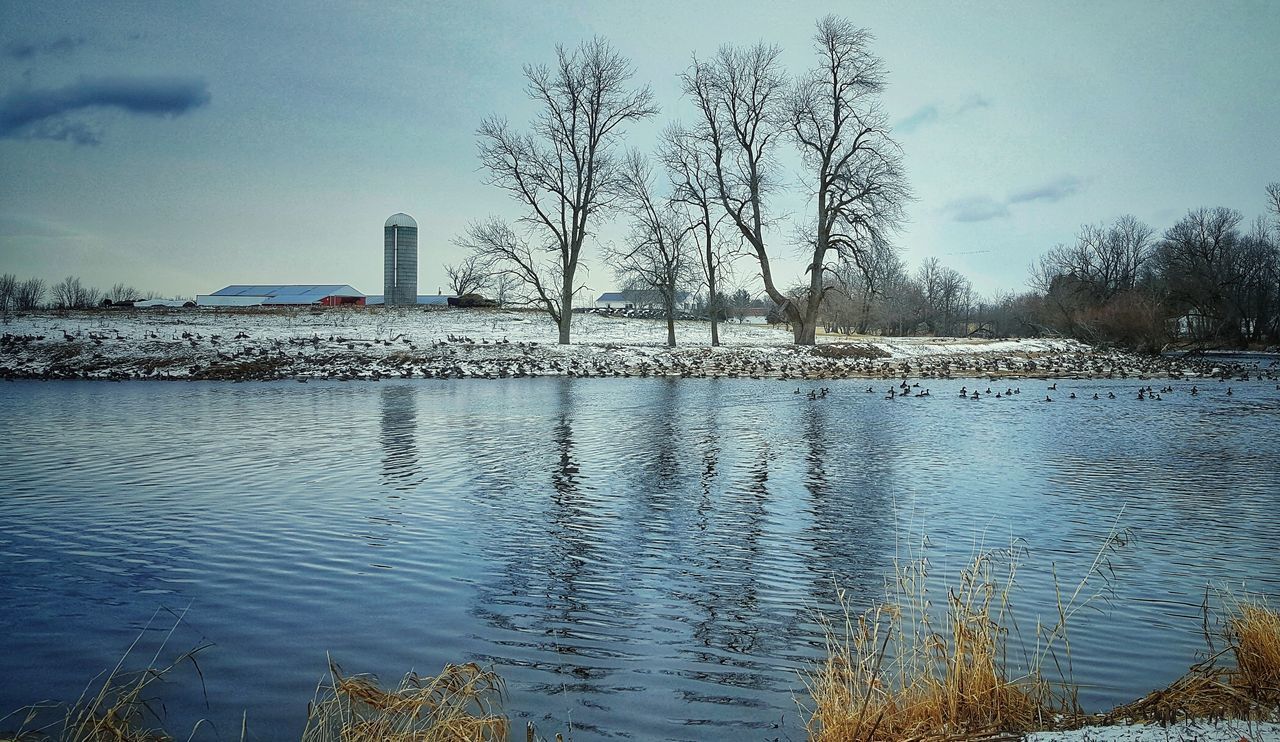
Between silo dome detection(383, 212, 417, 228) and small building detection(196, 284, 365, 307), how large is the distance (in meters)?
15.9

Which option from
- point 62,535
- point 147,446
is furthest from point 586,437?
point 62,535

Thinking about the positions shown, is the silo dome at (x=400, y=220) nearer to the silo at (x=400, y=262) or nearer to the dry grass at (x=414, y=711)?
the silo at (x=400, y=262)

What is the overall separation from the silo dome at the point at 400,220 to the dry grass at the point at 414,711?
230 feet

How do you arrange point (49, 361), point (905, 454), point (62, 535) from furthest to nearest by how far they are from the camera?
point (49, 361) < point (905, 454) < point (62, 535)

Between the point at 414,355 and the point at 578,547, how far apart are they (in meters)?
32.7

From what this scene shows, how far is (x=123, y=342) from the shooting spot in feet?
130

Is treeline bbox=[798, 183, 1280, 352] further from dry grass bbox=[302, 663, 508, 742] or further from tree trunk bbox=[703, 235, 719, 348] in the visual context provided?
dry grass bbox=[302, 663, 508, 742]

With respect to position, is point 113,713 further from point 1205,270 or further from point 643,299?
point 1205,270

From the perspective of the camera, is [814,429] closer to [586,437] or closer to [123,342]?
[586,437]

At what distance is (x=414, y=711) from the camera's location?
4.07 m

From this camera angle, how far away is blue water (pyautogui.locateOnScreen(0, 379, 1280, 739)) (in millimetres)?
5336

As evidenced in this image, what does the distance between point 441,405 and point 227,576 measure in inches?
621

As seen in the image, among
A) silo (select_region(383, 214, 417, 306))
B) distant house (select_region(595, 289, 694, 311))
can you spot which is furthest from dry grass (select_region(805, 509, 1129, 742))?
silo (select_region(383, 214, 417, 306))

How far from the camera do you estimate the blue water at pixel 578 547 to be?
534cm
